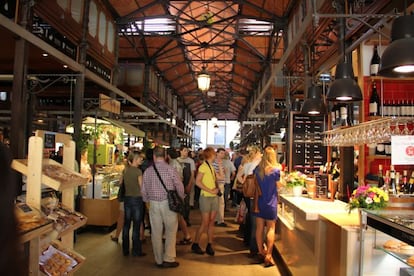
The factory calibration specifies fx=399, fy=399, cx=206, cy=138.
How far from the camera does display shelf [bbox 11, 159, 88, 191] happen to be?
10.8 ft

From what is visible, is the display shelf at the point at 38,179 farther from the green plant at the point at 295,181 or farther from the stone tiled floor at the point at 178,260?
the green plant at the point at 295,181

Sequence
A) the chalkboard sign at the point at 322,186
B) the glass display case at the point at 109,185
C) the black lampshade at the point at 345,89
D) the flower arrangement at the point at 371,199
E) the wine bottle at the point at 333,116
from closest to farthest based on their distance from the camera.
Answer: the flower arrangement at the point at 371,199
the black lampshade at the point at 345,89
the chalkboard sign at the point at 322,186
the wine bottle at the point at 333,116
the glass display case at the point at 109,185

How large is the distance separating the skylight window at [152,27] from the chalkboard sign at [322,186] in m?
8.03

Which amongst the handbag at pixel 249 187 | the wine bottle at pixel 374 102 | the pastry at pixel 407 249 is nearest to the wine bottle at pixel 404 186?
the wine bottle at pixel 374 102

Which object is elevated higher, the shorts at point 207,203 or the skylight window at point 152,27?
the skylight window at point 152,27

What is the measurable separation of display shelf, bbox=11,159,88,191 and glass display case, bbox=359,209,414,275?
2.54 meters

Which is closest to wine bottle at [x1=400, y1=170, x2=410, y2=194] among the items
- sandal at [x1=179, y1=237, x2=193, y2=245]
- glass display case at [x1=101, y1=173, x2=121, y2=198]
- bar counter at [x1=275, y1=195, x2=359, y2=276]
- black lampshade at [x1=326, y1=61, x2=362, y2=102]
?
bar counter at [x1=275, y1=195, x2=359, y2=276]

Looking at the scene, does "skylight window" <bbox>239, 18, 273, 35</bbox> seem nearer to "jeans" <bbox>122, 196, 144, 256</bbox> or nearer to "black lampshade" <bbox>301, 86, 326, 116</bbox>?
"black lampshade" <bbox>301, 86, 326, 116</bbox>

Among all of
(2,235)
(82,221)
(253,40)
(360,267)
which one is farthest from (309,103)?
(253,40)

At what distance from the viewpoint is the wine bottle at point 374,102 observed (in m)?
5.72

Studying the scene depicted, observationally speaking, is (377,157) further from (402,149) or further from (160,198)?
(160,198)

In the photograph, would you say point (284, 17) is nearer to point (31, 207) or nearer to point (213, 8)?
point (213, 8)

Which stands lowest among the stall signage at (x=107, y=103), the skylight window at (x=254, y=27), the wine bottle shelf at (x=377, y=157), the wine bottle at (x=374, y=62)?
the wine bottle shelf at (x=377, y=157)

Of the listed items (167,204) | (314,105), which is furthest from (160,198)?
(314,105)
